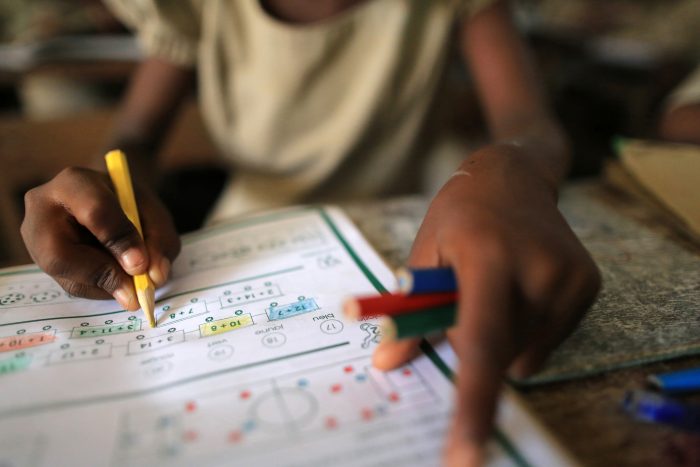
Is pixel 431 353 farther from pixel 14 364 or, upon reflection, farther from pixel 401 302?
pixel 14 364

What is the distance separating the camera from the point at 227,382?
31 cm

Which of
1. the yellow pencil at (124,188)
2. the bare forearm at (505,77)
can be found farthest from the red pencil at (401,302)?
the bare forearm at (505,77)

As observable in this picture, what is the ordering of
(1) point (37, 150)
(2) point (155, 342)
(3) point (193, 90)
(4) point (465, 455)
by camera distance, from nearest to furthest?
(4) point (465, 455)
(2) point (155, 342)
(1) point (37, 150)
(3) point (193, 90)

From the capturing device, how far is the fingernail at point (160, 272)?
405 millimetres

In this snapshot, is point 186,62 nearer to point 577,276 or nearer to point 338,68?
point 338,68

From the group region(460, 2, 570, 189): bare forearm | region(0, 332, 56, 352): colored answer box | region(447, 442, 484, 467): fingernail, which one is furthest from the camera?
region(460, 2, 570, 189): bare forearm

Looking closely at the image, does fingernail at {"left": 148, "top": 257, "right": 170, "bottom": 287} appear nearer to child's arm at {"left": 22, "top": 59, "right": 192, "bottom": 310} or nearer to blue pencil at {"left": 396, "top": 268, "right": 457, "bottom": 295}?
child's arm at {"left": 22, "top": 59, "right": 192, "bottom": 310}

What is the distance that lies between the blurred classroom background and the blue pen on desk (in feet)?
1.90

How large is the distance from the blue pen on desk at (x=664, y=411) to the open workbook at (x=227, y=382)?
0.22 feet

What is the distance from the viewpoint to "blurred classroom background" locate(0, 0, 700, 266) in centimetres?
81

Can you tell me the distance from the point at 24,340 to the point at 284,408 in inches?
8.4

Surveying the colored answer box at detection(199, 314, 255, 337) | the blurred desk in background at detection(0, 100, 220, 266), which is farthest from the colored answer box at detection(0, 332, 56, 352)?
the blurred desk in background at detection(0, 100, 220, 266)

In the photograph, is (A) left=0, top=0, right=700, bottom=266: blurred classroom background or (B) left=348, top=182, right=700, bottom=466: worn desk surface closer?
(B) left=348, top=182, right=700, bottom=466: worn desk surface

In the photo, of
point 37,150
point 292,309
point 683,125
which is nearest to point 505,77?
point 683,125
